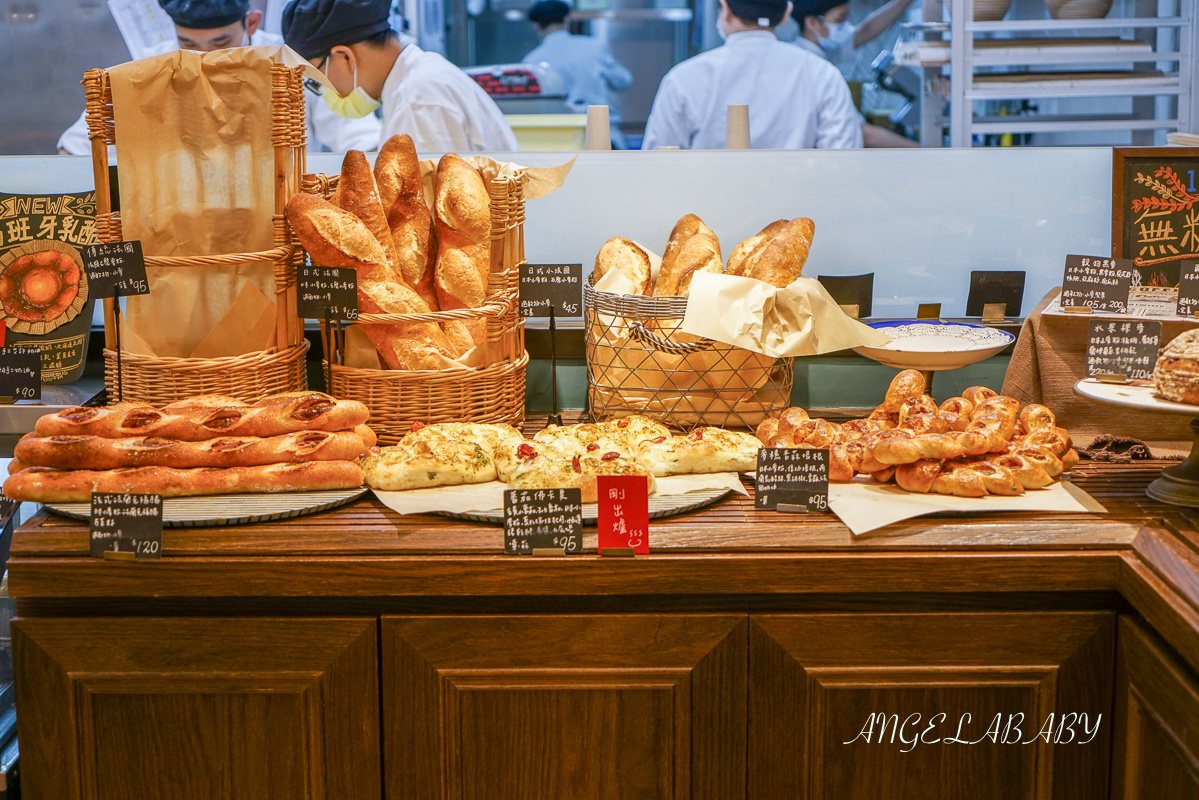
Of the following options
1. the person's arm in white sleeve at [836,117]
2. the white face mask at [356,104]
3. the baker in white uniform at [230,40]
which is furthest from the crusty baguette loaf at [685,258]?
the person's arm in white sleeve at [836,117]

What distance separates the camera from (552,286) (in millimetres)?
1856

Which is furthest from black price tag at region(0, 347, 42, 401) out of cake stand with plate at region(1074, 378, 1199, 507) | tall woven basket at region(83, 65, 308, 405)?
cake stand with plate at region(1074, 378, 1199, 507)

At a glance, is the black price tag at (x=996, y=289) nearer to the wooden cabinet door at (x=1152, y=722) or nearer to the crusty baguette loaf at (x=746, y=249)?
the crusty baguette loaf at (x=746, y=249)

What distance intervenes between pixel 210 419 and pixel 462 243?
0.55 m

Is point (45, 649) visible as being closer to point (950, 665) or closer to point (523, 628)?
point (523, 628)

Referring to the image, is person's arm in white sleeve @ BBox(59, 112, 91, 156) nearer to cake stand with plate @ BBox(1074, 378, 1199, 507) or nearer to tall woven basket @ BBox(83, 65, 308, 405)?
tall woven basket @ BBox(83, 65, 308, 405)

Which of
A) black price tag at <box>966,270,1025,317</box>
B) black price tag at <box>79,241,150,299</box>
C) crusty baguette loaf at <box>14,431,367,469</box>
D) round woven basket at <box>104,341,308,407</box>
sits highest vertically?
black price tag at <box>79,241,150,299</box>

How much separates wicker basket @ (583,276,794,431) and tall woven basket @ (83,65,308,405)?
541 millimetres

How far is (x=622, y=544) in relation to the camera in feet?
4.55

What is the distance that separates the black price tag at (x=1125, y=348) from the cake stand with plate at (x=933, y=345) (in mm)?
245

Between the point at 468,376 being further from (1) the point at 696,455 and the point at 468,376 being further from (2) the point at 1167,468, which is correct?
(2) the point at 1167,468

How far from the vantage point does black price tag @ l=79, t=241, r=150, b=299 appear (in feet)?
A: 5.42

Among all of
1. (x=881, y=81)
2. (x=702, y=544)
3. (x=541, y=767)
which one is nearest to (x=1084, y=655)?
(x=702, y=544)

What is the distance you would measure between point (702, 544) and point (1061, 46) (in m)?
2.53
